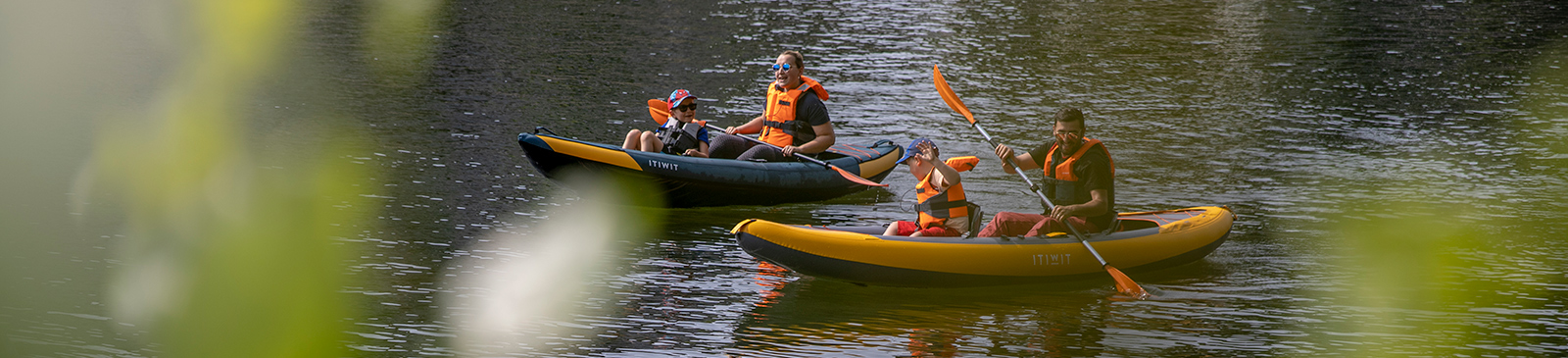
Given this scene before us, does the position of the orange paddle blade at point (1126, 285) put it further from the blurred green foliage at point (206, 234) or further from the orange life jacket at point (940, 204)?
the blurred green foliage at point (206, 234)

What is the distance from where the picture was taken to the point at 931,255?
6977mm

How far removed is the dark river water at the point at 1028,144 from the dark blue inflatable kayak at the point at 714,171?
18cm

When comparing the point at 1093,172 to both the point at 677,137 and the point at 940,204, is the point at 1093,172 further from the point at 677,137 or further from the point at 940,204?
the point at 677,137

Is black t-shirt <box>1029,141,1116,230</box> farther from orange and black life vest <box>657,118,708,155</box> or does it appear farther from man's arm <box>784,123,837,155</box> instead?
orange and black life vest <box>657,118,708,155</box>

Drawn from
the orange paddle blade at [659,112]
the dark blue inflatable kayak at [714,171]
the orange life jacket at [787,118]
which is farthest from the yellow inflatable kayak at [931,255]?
the orange paddle blade at [659,112]

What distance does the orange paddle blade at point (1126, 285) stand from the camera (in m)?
7.22

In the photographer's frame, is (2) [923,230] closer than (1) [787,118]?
Yes

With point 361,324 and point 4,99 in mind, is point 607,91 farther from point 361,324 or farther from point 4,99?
point 361,324

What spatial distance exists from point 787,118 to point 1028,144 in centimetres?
438

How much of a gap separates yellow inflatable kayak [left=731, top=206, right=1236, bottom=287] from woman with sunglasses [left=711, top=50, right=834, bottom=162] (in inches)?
87.3

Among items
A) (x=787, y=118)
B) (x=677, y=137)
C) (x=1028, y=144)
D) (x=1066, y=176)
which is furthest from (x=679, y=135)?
(x=1028, y=144)

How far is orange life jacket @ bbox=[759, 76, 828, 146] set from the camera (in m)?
9.52

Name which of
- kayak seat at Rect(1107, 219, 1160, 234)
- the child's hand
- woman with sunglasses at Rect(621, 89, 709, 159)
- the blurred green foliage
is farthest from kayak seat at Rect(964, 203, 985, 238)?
the blurred green foliage

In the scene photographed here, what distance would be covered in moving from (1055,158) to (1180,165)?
515 centimetres
